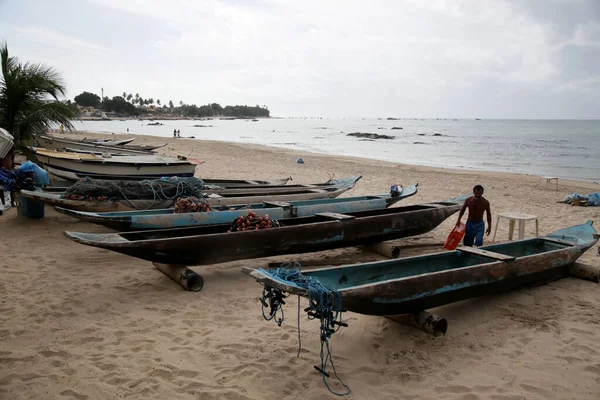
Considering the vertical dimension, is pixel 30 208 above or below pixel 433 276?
below

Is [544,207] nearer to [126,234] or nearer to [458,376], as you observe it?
[458,376]

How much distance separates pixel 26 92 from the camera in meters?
11.8

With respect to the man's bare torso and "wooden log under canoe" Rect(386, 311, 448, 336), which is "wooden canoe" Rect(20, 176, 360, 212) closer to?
the man's bare torso

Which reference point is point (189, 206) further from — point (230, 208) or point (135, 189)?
point (135, 189)

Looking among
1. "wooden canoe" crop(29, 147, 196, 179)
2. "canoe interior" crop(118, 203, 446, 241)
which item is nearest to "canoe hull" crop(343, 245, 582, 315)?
"canoe interior" crop(118, 203, 446, 241)

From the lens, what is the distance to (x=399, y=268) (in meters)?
4.79

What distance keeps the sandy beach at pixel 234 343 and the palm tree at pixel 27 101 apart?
23.1 feet

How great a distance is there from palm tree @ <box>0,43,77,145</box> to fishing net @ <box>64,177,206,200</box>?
5765 millimetres

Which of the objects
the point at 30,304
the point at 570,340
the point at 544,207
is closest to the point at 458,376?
the point at 570,340

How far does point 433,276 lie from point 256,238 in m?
2.30

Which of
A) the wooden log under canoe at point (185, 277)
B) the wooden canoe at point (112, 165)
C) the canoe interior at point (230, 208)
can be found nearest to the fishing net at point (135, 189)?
the canoe interior at point (230, 208)

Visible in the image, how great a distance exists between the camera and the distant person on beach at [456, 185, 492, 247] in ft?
21.8

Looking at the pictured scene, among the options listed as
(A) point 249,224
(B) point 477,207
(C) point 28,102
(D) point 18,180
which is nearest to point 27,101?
(C) point 28,102

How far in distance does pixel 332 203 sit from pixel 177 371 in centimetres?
478
